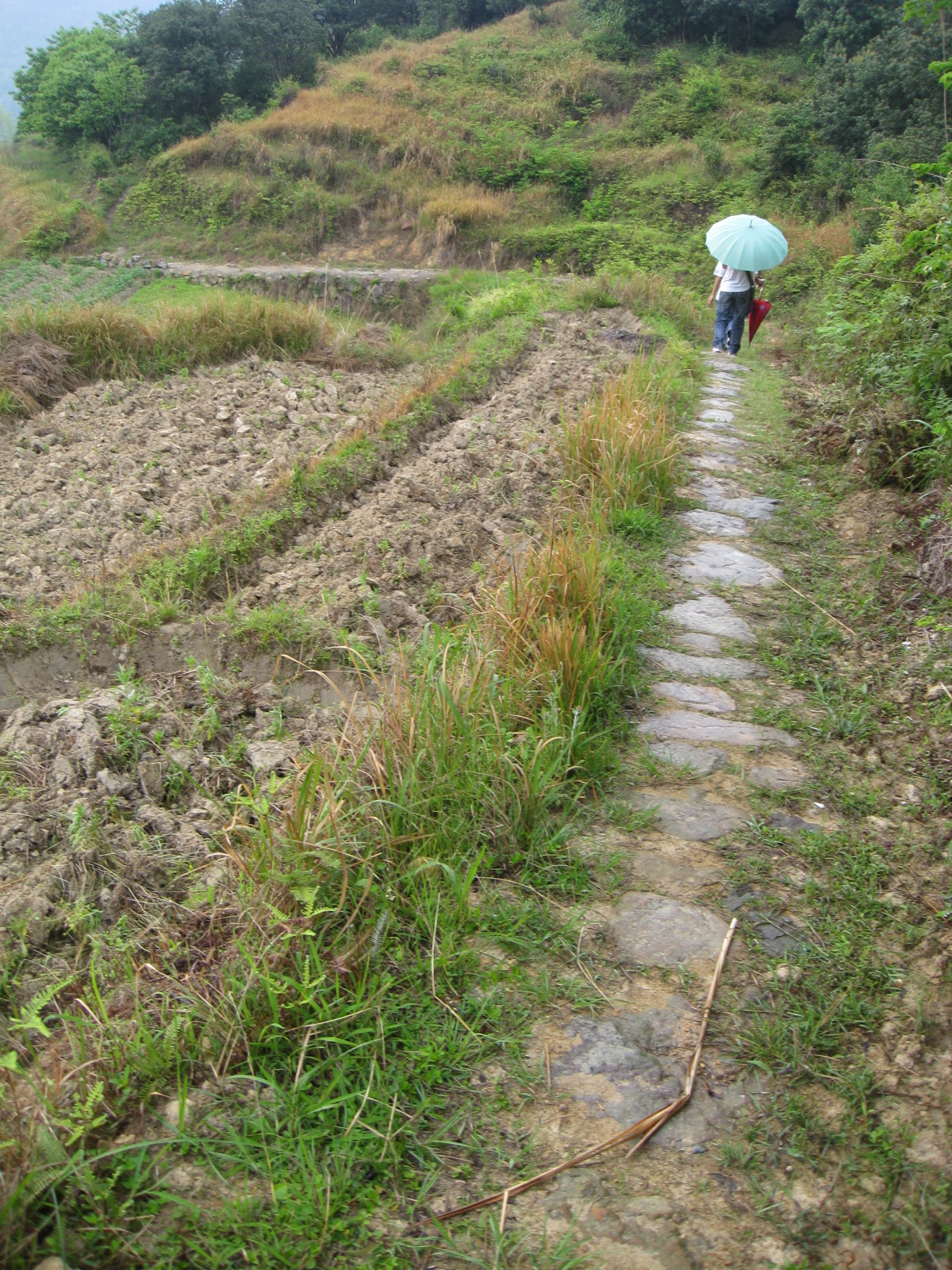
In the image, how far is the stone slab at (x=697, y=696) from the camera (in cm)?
322

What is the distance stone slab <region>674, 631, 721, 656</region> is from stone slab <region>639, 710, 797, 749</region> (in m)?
0.44

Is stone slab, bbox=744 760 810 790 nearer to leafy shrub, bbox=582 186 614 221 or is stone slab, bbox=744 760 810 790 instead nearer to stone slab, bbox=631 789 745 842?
stone slab, bbox=631 789 745 842

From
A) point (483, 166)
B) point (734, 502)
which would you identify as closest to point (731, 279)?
point (734, 502)

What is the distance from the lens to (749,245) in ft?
24.6

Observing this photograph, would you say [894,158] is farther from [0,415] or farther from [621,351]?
[0,415]

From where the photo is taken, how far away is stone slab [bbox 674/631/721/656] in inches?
140

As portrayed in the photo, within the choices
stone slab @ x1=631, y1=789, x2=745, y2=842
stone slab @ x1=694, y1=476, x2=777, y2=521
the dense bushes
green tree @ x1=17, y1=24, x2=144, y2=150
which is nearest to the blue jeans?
the dense bushes

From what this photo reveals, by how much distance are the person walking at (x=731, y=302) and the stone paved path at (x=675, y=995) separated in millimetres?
5100

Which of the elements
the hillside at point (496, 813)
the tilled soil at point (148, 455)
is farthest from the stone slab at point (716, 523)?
the tilled soil at point (148, 455)

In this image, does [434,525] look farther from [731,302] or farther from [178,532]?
[731,302]

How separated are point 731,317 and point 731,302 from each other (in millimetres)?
191

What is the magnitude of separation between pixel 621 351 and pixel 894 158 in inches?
368

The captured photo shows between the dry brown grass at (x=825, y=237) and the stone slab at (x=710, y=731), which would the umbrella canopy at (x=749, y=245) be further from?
the stone slab at (x=710, y=731)

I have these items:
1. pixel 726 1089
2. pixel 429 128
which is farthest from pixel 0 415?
pixel 429 128
